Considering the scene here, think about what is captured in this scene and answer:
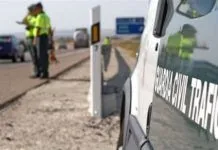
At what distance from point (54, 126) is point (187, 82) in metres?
6.55

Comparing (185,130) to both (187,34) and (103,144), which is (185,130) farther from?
(103,144)

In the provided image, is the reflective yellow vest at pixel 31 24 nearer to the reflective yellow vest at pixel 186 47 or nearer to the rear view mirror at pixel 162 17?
the rear view mirror at pixel 162 17

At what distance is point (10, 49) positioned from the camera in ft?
123

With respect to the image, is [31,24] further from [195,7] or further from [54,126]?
[195,7]

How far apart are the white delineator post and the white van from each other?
506cm

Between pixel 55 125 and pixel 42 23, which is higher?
pixel 42 23

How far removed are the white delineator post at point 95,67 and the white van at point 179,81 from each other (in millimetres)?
5057

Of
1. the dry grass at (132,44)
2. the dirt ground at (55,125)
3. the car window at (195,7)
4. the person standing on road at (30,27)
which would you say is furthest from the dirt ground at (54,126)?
the car window at (195,7)

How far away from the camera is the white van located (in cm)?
251

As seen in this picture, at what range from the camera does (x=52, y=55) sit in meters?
26.5

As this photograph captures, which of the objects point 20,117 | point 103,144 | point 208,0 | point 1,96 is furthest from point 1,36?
point 208,0

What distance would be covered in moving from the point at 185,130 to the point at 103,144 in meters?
5.14

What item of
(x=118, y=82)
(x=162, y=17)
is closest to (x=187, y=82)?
(x=162, y=17)

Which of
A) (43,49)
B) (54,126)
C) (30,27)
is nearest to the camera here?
(54,126)
